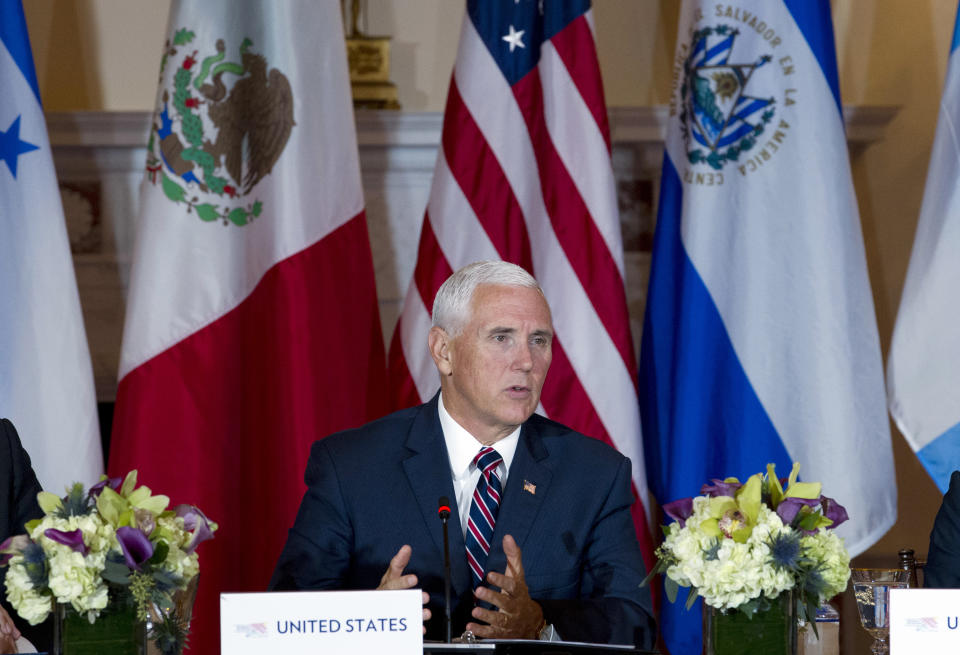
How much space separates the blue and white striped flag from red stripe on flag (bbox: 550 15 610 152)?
64.2 inches

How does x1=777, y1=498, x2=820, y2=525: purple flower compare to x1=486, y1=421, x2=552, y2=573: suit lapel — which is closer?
x1=777, y1=498, x2=820, y2=525: purple flower

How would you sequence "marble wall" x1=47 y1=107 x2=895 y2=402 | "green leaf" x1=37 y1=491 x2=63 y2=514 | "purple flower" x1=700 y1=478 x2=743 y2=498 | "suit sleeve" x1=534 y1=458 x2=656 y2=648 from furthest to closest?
1. "marble wall" x1=47 y1=107 x2=895 y2=402
2. "suit sleeve" x1=534 y1=458 x2=656 y2=648
3. "purple flower" x1=700 y1=478 x2=743 y2=498
4. "green leaf" x1=37 y1=491 x2=63 y2=514

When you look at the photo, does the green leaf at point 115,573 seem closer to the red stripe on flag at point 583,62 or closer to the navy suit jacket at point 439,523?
the navy suit jacket at point 439,523

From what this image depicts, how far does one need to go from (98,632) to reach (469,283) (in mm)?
1064

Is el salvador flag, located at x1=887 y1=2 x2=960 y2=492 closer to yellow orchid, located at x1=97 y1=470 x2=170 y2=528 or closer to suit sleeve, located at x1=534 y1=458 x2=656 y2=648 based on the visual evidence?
suit sleeve, located at x1=534 y1=458 x2=656 y2=648

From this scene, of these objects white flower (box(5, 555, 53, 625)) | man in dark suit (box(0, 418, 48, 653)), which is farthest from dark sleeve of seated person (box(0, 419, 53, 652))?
white flower (box(5, 555, 53, 625))

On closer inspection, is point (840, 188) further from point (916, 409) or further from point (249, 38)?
point (249, 38)

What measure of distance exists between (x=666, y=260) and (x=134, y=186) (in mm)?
1972

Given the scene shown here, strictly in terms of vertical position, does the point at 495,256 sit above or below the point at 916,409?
above

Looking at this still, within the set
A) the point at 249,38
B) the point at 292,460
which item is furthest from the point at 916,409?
the point at 249,38

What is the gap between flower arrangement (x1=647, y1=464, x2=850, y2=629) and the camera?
6.19 feet

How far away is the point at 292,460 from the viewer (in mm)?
3547

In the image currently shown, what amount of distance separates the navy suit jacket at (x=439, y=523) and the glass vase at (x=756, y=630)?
0.36 meters

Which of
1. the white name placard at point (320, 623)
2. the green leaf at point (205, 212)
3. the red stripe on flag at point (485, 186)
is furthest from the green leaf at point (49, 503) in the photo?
the red stripe on flag at point (485, 186)
